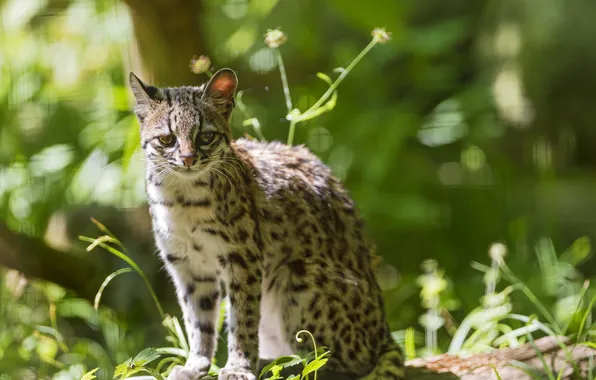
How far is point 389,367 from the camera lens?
2758 mm

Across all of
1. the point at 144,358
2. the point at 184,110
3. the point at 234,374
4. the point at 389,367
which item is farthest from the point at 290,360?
the point at 184,110

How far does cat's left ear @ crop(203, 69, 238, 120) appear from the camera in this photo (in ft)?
7.88

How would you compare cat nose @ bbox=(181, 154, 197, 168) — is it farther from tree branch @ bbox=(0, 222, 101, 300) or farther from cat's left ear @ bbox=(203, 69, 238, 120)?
tree branch @ bbox=(0, 222, 101, 300)

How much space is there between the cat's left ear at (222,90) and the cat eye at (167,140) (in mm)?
165

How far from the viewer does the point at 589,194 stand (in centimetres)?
622

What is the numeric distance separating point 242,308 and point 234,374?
0.22 m

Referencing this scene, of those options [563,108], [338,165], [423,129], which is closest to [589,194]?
[563,108]

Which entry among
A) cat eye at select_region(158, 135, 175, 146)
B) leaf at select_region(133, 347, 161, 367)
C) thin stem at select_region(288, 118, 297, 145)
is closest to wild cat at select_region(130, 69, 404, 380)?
cat eye at select_region(158, 135, 175, 146)

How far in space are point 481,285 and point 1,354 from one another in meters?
2.83

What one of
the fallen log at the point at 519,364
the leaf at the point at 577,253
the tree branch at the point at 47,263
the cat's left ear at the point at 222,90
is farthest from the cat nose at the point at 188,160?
the leaf at the point at 577,253

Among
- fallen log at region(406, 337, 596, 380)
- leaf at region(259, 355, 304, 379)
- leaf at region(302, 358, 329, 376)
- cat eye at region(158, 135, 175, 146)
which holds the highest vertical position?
cat eye at region(158, 135, 175, 146)

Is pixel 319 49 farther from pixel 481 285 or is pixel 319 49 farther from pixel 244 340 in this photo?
pixel 244 340

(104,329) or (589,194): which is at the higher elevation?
(589,194)

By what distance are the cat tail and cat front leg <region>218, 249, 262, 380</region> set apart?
45 centimetres
